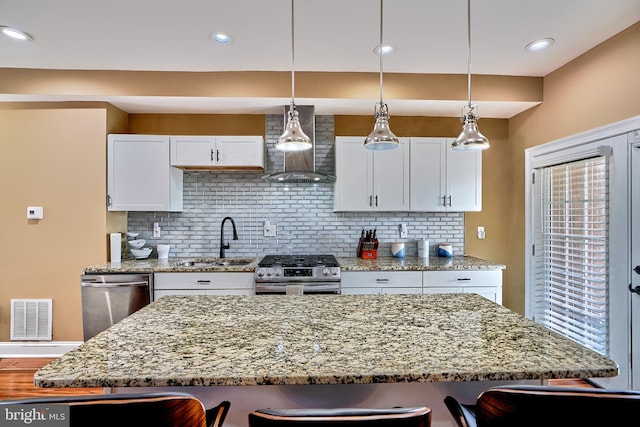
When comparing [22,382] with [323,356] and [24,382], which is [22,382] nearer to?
[24,382]

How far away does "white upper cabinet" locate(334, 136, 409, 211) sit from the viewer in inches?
135

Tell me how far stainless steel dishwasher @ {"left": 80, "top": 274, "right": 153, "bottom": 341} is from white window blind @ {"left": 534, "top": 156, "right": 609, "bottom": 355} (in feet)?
12.3

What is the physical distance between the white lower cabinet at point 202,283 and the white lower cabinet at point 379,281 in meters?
0.92

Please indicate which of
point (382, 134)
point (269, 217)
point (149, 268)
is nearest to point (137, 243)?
point (149, 268)

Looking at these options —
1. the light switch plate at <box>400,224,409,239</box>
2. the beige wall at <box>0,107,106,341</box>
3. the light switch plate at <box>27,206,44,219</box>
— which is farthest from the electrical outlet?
the light switch plate at <box>27,206,44,219</box>

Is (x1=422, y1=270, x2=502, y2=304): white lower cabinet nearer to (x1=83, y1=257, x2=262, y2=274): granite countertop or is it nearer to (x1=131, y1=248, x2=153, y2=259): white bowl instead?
(x1=83, y1=257, x2=262, y2=274): granite countertop

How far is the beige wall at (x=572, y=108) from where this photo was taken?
A: 7.71ft

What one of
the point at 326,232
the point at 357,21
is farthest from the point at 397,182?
the point at 357,21

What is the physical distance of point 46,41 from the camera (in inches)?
102

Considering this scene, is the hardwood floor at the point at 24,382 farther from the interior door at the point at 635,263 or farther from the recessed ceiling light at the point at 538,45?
the recessed ceiling light at the point at 538,45

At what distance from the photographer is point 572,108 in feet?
9.36

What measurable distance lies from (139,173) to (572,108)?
4132 millimetres

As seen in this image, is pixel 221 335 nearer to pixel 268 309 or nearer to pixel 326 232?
pixel 268 309

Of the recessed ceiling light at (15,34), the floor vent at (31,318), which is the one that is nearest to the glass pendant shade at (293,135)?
the recessed ceiling light at (15,34)
